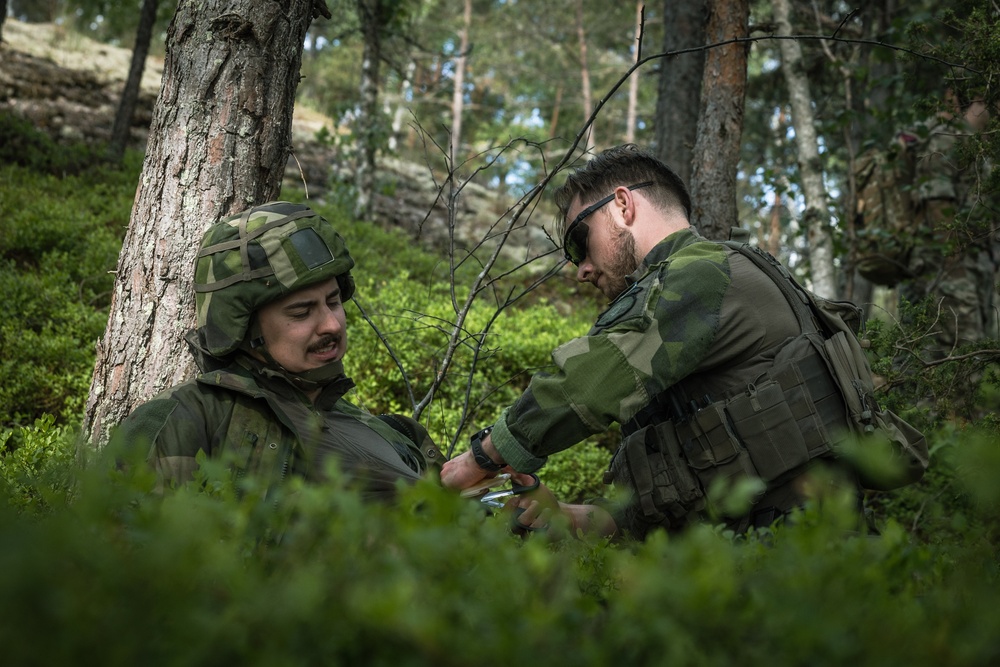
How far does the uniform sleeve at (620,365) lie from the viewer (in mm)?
2709

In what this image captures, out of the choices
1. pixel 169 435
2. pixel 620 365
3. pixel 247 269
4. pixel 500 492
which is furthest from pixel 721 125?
pixel 169 435

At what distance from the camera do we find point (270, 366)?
9.59ft

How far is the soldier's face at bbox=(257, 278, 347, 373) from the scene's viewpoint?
2.94 metres

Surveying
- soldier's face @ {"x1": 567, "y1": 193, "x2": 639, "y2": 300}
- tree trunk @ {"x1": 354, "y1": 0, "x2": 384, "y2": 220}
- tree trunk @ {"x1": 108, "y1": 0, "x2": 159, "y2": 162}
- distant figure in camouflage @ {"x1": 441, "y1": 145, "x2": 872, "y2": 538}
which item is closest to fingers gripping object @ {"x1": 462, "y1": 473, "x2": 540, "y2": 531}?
distant figure in camouflage @ {"x1": 441, "y1": 145, "x2": 872, "y2": 538}

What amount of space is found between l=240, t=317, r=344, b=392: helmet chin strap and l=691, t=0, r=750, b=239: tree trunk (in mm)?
3906

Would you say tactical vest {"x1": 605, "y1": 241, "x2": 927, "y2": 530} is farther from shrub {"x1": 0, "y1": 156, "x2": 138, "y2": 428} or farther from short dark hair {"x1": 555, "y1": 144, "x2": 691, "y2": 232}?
shrub {"x1": 0, "y1": 156, "x2": 138, "y2": 428}

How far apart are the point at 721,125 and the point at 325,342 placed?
4291 millimetres

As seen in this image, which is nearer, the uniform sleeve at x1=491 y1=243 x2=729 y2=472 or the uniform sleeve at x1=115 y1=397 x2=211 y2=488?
the uniform sleeve at x1=115 y1=397 x2=211 y2=488

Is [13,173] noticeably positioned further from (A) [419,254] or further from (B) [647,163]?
(B) [647,163]

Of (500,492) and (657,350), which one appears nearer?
(657,350)

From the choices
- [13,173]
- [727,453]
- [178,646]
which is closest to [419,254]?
[13,173]

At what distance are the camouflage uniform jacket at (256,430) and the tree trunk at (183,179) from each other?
63 cm

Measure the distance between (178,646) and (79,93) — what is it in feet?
52.4

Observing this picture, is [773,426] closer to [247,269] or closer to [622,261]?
[622,261]
